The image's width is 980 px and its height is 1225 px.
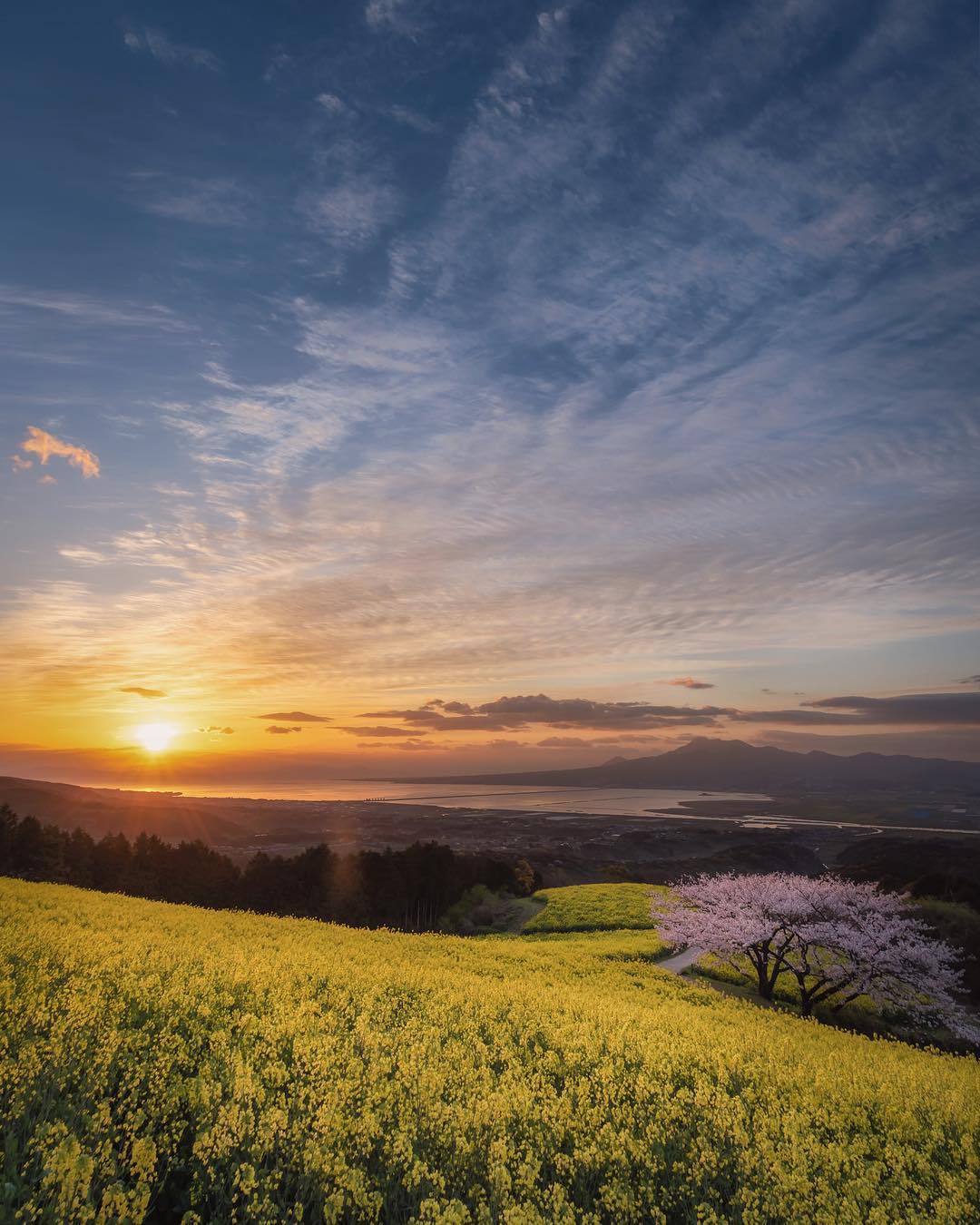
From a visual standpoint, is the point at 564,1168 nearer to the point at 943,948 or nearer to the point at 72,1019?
the point at 72,1019

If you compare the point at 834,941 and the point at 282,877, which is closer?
the point at 834,941

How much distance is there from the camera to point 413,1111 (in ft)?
24.7

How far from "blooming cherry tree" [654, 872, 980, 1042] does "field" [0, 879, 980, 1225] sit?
16.1m

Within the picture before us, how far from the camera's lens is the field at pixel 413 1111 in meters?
6.29

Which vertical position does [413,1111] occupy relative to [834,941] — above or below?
above

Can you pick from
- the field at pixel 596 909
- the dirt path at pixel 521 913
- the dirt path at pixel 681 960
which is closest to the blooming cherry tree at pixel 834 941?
the dirt path at pixel 681 960

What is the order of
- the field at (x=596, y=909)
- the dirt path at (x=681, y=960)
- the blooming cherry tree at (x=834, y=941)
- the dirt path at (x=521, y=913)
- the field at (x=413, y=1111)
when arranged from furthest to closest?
the dirt path at (x=521, y=913) < the field at (x=596, y=909) < the dirt path at (x=681, y=960) < the blooming cherry tree at (x=834, y=941) < the field at (x=413, y=1111)

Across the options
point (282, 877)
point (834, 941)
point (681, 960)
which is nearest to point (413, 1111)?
point (834, 941)

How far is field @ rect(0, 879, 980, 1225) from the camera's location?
6.29m

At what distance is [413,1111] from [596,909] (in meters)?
48.3

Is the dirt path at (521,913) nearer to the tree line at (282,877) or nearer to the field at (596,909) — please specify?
the field at (596,909)

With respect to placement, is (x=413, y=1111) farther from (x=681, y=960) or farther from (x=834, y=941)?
(x=681, y=960)

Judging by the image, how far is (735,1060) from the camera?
10.7 m

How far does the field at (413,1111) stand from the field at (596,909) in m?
37.5
